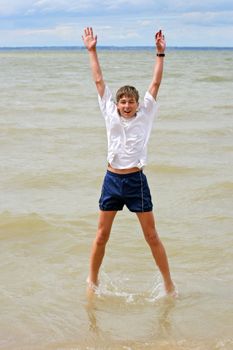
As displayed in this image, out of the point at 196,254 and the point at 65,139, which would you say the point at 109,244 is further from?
the point at 65,139

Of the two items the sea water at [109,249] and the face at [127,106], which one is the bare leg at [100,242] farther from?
the face at [127,106]

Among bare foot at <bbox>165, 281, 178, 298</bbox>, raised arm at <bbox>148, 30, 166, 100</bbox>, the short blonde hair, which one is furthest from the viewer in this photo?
bare foot at <bbox>165, 281, 178, 298</bbox>

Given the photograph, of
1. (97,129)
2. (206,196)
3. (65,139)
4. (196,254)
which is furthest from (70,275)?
(97,129)

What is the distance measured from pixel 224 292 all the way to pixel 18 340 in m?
1.95

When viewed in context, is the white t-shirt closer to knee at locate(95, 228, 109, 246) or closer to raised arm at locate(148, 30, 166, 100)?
raised arm at locate(148, 30, 166, 100)

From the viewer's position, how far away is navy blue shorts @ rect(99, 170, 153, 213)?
516 centimetres

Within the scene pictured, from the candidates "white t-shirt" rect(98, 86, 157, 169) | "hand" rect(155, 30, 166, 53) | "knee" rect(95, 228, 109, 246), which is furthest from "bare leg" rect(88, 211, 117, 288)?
"hand" rect(155, 30, 166, 53)

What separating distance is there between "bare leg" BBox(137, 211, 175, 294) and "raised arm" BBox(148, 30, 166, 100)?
101 cm

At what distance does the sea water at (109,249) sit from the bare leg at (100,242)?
163 mm

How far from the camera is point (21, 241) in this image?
7102 mm

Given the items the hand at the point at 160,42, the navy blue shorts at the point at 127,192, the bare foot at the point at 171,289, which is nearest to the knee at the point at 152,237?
the navy blue shorts at the point at 127,192

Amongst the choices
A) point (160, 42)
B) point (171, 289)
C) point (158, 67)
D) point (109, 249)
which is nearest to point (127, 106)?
point (158, 67)

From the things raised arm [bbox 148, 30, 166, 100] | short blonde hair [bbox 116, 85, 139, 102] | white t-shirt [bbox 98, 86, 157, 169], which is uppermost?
raised arm [bbox 148, 30, 166, 100]

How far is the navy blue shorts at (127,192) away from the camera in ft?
16.9
